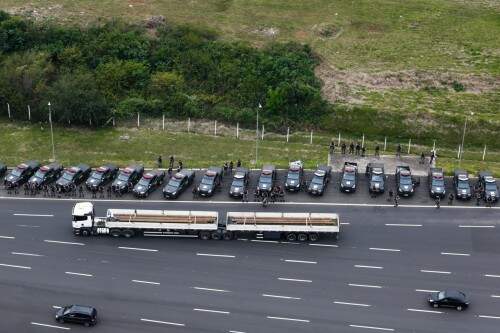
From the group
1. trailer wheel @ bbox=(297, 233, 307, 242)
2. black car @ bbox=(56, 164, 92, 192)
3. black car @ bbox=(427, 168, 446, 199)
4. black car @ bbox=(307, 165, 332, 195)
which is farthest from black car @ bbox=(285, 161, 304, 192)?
black car @ bbox=(56, 164, 92, 192)

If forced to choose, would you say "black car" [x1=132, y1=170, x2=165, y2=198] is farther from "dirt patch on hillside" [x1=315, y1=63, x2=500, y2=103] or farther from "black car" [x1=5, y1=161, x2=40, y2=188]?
"dirt patch on hillside" [x1=315, y1=63, x2=500, y2=103]

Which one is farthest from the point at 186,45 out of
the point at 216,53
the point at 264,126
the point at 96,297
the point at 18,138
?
the point at 96,297

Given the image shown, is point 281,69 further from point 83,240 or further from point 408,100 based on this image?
point 83,240

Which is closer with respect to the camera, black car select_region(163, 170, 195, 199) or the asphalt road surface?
the asphalt road surface

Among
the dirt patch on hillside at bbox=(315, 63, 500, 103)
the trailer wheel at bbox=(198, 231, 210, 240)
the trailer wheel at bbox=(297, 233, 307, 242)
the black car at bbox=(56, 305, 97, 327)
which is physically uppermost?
the dirt patch on hillside at bbox=(315, 63, 500, 103)

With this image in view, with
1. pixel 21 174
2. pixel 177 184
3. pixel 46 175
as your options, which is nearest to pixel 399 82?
pixel 177 184
